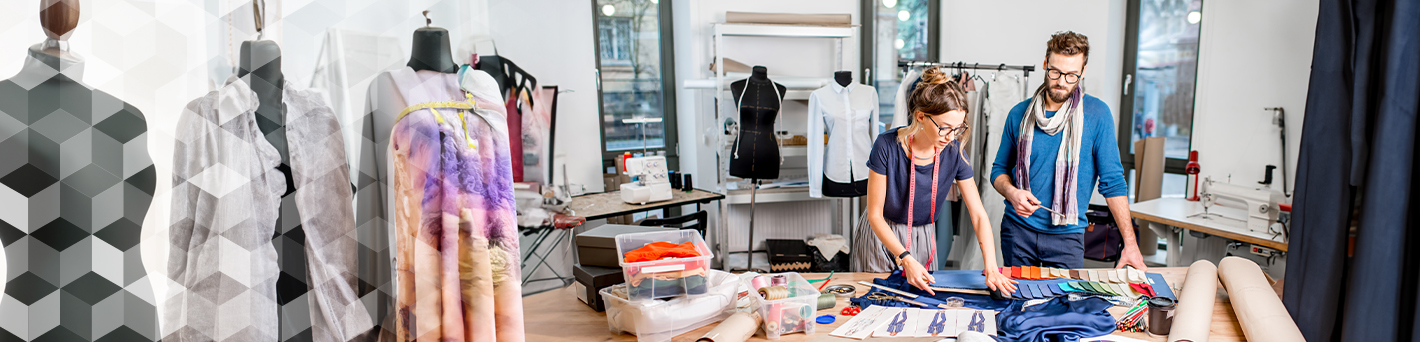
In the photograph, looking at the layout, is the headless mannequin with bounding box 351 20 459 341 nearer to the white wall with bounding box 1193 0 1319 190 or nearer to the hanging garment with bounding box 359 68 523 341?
the hanging garment with bounding box 359 68 523 341

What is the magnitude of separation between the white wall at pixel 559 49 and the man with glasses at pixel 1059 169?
1830mm

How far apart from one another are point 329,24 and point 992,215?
3.93 metres

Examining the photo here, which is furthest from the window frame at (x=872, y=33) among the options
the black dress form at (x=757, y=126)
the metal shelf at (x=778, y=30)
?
the black dress form at (x=757, y=126)

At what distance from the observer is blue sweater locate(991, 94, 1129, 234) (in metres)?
2.23

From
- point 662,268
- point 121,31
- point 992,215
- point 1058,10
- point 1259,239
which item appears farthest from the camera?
point 1058,10

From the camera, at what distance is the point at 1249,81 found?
3.43m

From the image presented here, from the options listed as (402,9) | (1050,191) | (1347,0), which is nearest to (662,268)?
(402,9)

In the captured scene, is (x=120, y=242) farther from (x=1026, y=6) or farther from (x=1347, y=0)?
(x=1026, y=6)

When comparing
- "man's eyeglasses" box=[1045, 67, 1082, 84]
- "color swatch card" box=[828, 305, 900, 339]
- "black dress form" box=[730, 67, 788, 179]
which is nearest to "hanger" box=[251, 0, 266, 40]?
"color swatch card" box=[828, 305, 900, 339]

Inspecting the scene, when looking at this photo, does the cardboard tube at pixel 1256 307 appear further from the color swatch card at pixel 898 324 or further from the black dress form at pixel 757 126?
the black dress form at pixel 757 126

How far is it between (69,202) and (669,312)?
39.1 inches

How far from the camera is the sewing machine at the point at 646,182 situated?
3637 mm

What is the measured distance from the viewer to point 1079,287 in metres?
1.78

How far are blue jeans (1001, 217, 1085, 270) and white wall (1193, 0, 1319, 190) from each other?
1.92 m
